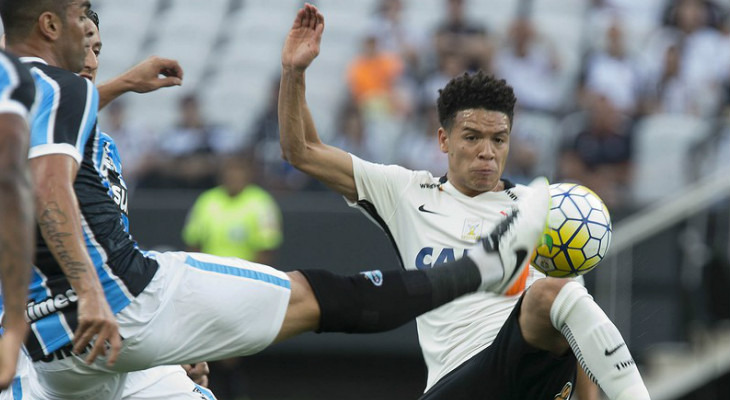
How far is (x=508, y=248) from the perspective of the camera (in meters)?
4.56

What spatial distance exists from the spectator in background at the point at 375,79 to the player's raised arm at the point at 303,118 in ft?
20.5

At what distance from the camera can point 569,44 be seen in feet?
43.9

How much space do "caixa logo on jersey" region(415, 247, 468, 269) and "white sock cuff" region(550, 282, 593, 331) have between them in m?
0.70

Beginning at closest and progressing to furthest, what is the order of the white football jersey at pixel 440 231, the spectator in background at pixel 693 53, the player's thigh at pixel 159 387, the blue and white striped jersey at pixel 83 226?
the blue and white striped jersey at pixel 83 226 < the player's thigh at pixel 159 387 < the white football jersey at pixel 440 231 < the spectator in background at pixel 693 53

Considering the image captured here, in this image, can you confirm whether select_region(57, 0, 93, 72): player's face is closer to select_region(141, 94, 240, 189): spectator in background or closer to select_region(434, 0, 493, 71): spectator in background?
select_region(141, 94, 240, 189): spectator in background

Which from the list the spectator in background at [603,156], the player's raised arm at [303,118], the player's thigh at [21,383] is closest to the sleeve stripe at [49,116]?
the player's thigh at [21,383]

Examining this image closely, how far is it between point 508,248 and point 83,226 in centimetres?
167

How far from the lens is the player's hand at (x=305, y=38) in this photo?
5.54 meters

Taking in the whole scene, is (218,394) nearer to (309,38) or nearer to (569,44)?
(569,44)

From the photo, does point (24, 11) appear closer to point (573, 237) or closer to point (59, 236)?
point (59, 236)

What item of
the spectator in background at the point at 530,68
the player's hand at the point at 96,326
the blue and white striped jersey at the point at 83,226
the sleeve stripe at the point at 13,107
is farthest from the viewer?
the spectator in background at the point at 530,68

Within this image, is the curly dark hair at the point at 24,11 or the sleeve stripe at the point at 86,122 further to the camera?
the curly dark hair at the point at 24,11

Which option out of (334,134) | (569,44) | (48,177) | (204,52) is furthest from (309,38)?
(204,52)

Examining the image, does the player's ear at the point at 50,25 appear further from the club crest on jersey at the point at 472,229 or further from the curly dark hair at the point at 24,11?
the club crest on jersey at the point at 472,229
